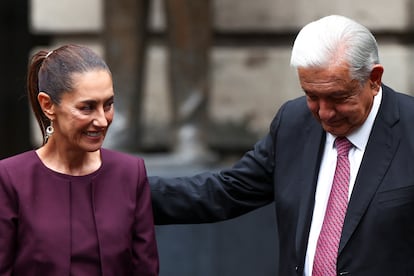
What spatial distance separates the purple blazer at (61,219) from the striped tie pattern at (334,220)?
49 cm

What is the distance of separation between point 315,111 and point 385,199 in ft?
1.04

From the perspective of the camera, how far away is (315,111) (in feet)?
12.8

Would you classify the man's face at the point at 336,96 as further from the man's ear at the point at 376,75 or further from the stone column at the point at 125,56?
the stone column at the point at 125,56

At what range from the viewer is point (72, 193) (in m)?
3.73

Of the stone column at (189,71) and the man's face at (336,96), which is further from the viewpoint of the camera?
the stone column at (189,71)

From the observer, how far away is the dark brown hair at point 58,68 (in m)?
3.68

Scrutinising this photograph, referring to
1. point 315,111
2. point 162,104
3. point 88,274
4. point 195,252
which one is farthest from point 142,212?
point 162,104

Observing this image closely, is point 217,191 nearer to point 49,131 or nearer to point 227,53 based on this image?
point 49,131

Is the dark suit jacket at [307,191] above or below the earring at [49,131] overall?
below

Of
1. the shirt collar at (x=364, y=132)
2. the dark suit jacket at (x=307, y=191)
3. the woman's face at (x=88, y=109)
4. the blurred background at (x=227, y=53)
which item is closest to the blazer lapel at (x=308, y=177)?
the dark suit jacket at (x=307, y=191)

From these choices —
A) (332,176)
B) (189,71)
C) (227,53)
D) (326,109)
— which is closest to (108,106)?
(326,109)

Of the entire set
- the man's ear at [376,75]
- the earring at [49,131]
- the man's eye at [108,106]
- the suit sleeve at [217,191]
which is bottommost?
the suit sleeve at [217,191]

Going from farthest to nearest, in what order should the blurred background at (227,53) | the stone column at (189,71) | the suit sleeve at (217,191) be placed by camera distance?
the blurred background at (227,53) → the stone column at (189,71) → the suit sleeve at (217,191)

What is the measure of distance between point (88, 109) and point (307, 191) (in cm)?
75
